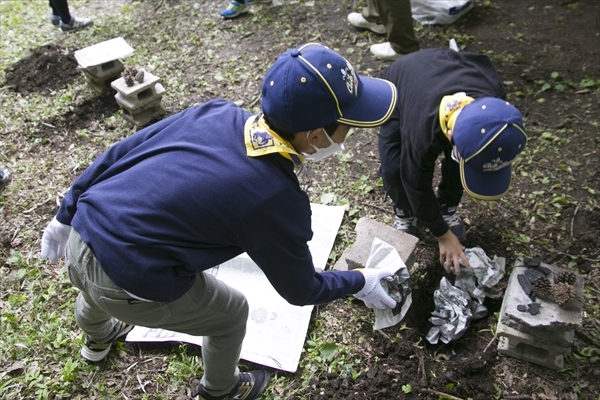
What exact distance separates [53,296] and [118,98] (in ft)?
6.03

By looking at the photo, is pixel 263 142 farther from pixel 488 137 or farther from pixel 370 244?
pixel 370 244

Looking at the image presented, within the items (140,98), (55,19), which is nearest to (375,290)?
(140,98)

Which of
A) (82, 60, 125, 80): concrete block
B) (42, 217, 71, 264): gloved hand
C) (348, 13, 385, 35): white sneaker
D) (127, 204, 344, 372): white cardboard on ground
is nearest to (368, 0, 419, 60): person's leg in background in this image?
(348, 13, 385, 35): white sneaker

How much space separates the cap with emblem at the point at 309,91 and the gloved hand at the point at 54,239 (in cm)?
117

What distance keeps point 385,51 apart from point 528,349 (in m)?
2.95

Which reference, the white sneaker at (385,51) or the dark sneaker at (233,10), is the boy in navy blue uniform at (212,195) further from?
the dark sneaker at (233,10)

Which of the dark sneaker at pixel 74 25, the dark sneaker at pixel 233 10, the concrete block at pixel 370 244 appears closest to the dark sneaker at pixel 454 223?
the concrete block at pixel 370 244

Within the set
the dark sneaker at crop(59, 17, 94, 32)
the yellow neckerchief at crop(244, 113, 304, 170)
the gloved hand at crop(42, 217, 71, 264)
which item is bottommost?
the dark sneaker at crop(59, 17, 94, 32)

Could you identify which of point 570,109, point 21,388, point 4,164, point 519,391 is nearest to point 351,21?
point 570,109

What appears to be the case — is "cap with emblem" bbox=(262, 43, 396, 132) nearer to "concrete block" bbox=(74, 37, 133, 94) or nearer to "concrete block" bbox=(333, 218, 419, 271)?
"concrete block" bbox=(333, 218, 419, 271)

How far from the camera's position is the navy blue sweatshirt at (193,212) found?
61.7 inches

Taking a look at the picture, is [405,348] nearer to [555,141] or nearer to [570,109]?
[555,141]

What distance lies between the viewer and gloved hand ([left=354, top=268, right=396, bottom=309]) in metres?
2.23

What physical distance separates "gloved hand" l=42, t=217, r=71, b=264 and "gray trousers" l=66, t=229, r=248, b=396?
284mm
